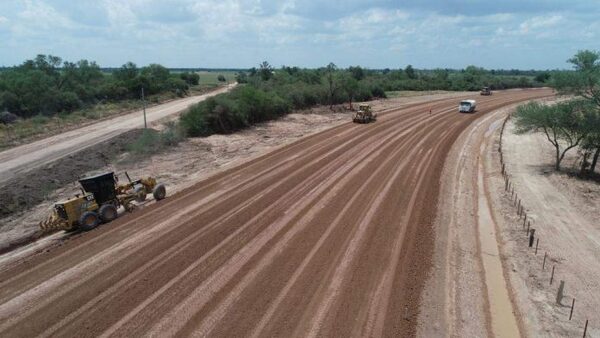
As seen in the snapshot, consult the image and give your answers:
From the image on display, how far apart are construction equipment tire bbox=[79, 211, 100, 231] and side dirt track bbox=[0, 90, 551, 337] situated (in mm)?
534

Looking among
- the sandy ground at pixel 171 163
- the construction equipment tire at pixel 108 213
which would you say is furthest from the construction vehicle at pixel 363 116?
the construction equipment tire at pixel 108 213

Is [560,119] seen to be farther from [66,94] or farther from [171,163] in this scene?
[66,94]

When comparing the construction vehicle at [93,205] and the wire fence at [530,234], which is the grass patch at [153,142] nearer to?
the construction vehicle at [93,205]

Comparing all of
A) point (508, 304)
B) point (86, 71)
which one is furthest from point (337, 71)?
point (508, 304)

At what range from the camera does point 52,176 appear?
26.6 m

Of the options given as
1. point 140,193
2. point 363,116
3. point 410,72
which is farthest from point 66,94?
point 410,72

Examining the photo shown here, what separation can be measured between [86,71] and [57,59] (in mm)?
5541

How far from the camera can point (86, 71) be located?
244 feet

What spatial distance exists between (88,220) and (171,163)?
11.8 m

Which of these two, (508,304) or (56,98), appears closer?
(508,304)

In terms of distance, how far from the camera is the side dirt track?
11508 mm

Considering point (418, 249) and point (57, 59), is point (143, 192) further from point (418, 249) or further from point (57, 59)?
point (57, 59)

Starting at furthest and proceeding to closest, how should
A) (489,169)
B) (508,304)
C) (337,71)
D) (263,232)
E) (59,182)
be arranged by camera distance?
(337,71), (489,169), (59,182), (263,232), (508,304)

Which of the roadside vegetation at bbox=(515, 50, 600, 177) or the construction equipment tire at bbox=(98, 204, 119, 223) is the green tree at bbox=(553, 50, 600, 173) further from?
the construction equipment tire at bbox=(98, 204, 119, 223)
